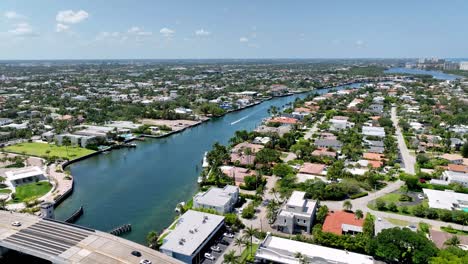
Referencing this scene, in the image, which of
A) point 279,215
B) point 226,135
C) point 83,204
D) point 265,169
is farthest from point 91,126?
point 279,215

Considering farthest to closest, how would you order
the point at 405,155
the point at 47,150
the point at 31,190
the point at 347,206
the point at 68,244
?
the point at 47,150, the point at 405,155, the point at 31,190, the point at 347,206, the point at 68,244

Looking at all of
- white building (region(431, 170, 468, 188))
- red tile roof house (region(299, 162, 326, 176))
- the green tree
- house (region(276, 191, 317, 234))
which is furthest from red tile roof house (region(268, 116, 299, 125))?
the green tree

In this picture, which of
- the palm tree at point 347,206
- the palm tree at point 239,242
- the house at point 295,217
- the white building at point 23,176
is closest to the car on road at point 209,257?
the palm tree at point 239,242

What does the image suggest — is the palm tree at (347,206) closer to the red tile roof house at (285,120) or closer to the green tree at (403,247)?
the green tree at (403,247)

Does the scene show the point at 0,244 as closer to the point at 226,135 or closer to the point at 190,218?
the point at 190,218

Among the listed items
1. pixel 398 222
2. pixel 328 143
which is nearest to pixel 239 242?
pixel 398 222

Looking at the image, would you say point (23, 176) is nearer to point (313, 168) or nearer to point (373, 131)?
point (313, 168)
